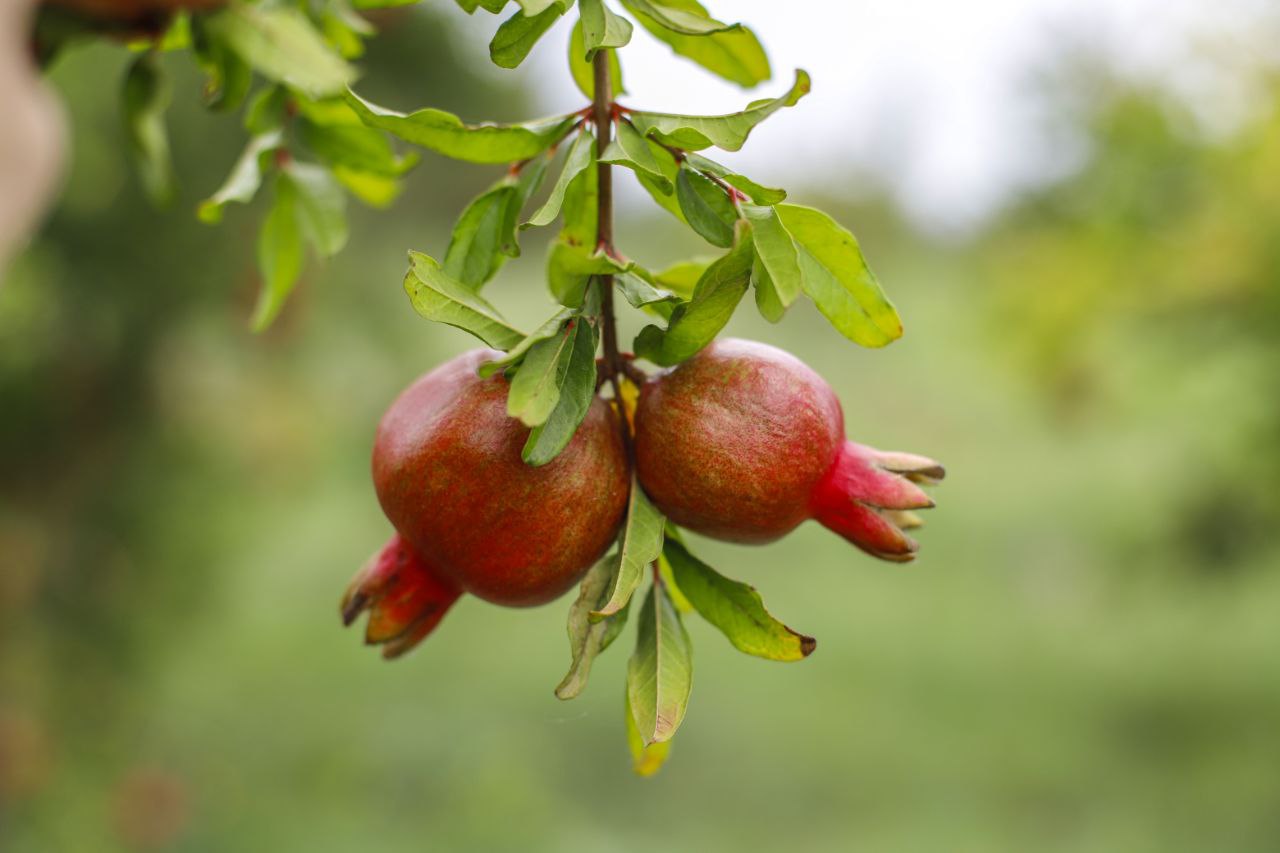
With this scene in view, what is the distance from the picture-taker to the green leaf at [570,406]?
21.9 inches

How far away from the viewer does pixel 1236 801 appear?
465 centimetres

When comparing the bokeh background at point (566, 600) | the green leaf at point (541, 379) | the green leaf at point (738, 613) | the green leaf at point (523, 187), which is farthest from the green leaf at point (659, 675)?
the bokeh background at point (566, 600)

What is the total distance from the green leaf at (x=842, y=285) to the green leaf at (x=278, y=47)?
0.78ft

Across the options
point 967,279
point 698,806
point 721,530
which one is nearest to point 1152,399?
point 967,279

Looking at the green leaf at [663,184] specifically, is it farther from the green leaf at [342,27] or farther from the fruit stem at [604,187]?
the green leaf at [342,27]

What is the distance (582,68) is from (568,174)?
19 centimetres

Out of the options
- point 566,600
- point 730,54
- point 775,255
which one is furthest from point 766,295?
point 566,600

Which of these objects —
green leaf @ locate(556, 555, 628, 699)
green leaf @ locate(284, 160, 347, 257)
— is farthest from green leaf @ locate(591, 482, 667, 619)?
green leaf @ locate(284, 160, 347, 257)

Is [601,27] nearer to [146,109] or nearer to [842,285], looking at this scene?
[842,285]

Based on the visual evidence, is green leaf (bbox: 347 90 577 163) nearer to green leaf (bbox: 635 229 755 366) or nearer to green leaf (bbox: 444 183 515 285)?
green leaf (bbox: 444 183 515 285)

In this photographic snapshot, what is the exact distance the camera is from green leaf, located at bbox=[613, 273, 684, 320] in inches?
22.9

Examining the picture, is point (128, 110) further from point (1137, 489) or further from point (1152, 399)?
point (1137, 489)

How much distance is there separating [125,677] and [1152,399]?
534 cm

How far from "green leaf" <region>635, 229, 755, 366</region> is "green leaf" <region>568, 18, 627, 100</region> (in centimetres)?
22
